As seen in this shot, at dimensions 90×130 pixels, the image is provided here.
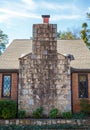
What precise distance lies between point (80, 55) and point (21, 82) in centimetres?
488

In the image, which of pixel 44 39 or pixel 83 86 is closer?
pixel 44 39

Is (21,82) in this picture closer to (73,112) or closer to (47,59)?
(47,59)

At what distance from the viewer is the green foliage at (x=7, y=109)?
12609 millimetres

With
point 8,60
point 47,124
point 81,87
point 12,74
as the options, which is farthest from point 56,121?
point 8,60

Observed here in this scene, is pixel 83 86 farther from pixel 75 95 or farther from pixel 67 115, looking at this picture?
pixel 67 115

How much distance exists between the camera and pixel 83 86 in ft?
48.3

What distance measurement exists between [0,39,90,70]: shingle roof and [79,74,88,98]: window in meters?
0.72

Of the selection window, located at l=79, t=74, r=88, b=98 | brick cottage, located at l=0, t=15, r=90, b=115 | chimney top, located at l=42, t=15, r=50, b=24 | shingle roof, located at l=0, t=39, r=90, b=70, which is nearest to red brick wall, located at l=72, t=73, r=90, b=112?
brick cottage, located at l=0, t=15, r=90, b=115

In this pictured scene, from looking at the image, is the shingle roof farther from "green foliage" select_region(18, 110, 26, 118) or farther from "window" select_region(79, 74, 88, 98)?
"green foliage" select_region(18, 110, 26, 118)

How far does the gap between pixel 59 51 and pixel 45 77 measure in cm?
359

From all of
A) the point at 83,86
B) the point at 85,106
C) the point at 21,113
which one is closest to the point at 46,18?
the point at 83,86

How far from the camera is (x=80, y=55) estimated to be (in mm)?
16266

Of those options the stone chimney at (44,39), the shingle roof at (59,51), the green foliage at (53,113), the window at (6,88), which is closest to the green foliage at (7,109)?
the window at (6,88)

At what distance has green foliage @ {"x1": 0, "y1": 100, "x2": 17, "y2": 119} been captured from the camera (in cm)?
1261
